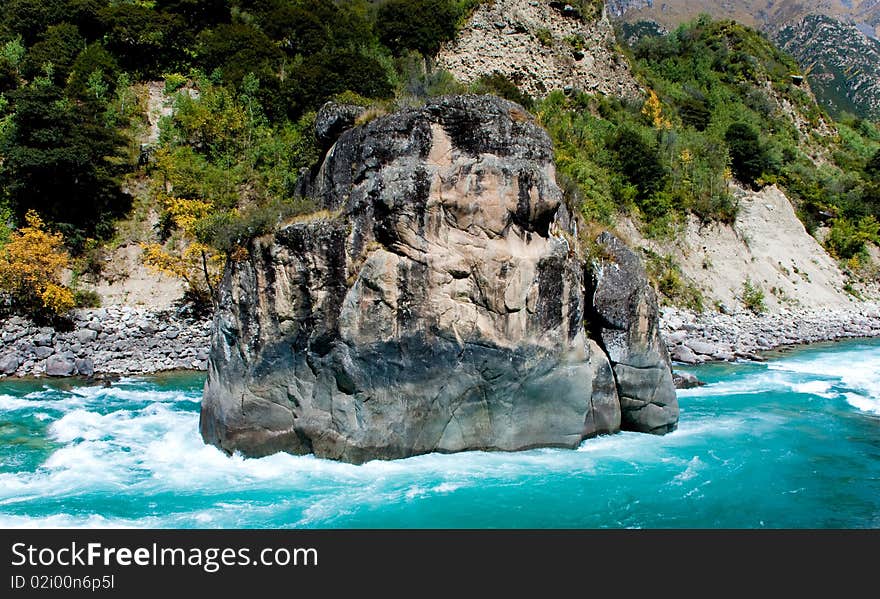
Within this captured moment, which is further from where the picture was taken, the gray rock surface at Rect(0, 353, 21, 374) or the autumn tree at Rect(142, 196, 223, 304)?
the autumn tree at Rect(142, 196, 223, 304)

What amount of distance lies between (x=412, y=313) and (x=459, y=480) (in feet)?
12.2

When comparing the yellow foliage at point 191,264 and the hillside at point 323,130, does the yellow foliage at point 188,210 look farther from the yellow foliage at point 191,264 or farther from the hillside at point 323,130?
the yellow foliage at point 191,264

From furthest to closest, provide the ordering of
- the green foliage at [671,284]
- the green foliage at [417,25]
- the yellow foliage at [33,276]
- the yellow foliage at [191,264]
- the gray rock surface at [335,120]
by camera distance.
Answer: the green foliage at [417,25] → the green foliage at [671,284] → the yellow foliage at [191,264] → the yellow foliage at [33,276] → the gray rock surface at [335,120]

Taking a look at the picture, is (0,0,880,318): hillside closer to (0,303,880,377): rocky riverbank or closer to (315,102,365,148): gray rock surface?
(315,102,365,148): gray rock surface

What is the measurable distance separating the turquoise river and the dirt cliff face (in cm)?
3968

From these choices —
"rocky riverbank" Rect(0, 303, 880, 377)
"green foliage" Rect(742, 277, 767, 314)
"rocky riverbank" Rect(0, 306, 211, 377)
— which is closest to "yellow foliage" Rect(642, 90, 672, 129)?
"green foliage" Rect(742, 277, 767, 314)

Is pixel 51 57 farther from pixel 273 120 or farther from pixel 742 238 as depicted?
pixel 742 238

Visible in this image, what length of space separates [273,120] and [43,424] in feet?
94.6

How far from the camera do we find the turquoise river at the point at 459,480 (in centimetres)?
1102

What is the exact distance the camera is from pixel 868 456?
14.6 m

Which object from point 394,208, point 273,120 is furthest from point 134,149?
point 394,208

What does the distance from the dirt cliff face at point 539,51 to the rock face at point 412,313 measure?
39.1 metres

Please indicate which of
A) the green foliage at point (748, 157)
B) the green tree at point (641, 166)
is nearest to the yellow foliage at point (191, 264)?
the green tree at point (641, 166)

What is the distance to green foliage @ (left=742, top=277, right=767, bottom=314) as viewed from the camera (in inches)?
1486
